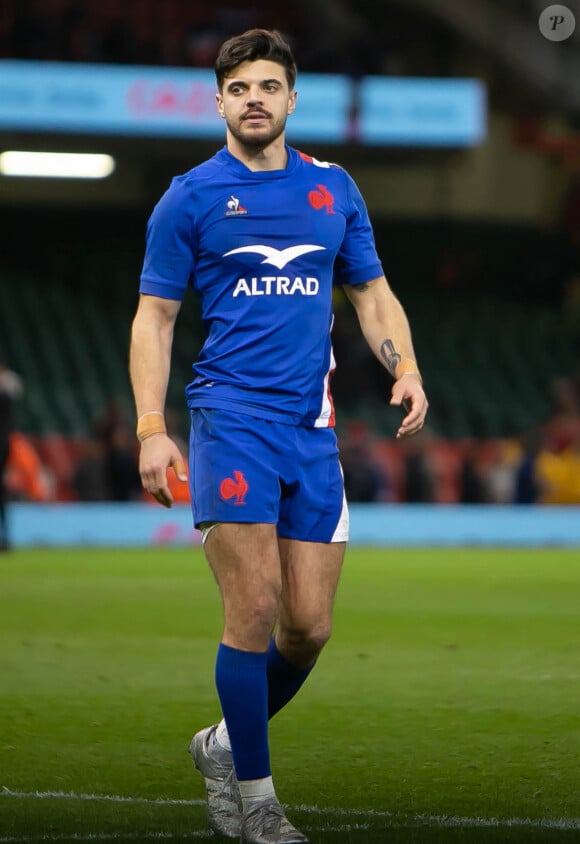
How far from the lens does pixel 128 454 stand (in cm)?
2028

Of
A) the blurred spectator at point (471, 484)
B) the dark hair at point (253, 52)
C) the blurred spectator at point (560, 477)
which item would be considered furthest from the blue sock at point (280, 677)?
the blurred spectator at point (560, 477)

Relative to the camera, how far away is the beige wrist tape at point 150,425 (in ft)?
14.4

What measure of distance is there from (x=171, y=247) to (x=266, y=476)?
0.72m

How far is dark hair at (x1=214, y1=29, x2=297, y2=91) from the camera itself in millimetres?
4543

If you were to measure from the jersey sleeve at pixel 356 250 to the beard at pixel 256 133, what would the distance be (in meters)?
0.32

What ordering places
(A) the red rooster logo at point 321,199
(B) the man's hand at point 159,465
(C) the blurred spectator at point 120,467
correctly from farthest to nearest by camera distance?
(C) the blurred spectator at point 120,467
(A) the red rooster logo at point 321,199
(B) the man's hand at point 159,465

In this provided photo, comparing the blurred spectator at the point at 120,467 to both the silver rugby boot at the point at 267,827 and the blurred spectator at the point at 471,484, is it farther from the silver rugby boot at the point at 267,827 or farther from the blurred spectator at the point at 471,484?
the silver rugby boot at the point at 267,827

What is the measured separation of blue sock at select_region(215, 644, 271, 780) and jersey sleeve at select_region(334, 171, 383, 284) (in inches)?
48.8

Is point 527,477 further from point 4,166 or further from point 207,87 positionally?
point 4,166

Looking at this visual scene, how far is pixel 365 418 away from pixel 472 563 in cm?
863

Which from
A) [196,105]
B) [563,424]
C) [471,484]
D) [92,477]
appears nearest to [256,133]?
[92,477]

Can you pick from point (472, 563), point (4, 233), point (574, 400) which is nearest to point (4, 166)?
point (4, 233)

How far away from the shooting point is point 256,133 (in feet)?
14.9

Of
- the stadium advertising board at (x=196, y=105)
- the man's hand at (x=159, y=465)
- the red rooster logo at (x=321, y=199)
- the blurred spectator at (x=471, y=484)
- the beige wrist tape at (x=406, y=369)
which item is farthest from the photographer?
the stadium advertising board at (x=196, y=105)
